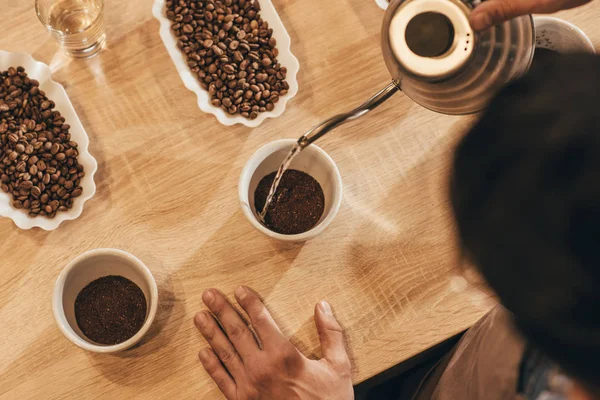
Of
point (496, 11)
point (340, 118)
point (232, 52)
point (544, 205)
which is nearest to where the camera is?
point (544, 205)

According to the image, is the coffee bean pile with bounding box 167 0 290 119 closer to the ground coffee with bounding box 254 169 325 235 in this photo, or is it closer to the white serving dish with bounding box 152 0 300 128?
the white serving dish with bounding box 152 0 300 128

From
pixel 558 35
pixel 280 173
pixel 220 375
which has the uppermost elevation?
pixel 558 35

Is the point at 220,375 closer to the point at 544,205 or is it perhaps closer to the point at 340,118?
the point at 340,118

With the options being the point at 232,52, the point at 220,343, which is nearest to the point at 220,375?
the point at 220,343

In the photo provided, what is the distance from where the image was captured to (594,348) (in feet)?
1.58

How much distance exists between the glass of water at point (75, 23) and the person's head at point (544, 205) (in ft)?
2.32

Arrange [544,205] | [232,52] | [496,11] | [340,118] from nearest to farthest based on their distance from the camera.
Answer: [544,205], [496,11], [340,118], [232,52]

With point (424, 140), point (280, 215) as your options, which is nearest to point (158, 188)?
point (280, 215)

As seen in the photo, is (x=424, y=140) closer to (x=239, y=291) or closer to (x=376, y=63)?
(x=376, y=63)

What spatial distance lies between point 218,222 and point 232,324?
0.17m

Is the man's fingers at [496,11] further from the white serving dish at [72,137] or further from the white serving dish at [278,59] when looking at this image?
the white serving dish at [72,137]

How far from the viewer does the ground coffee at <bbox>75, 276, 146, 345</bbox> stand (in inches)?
35.5

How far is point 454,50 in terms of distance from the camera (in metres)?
0.78

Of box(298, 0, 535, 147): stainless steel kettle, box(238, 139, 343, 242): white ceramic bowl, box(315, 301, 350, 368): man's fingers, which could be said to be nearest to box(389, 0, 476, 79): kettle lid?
box(298, 0, 535, 147): stainless steel kettle
